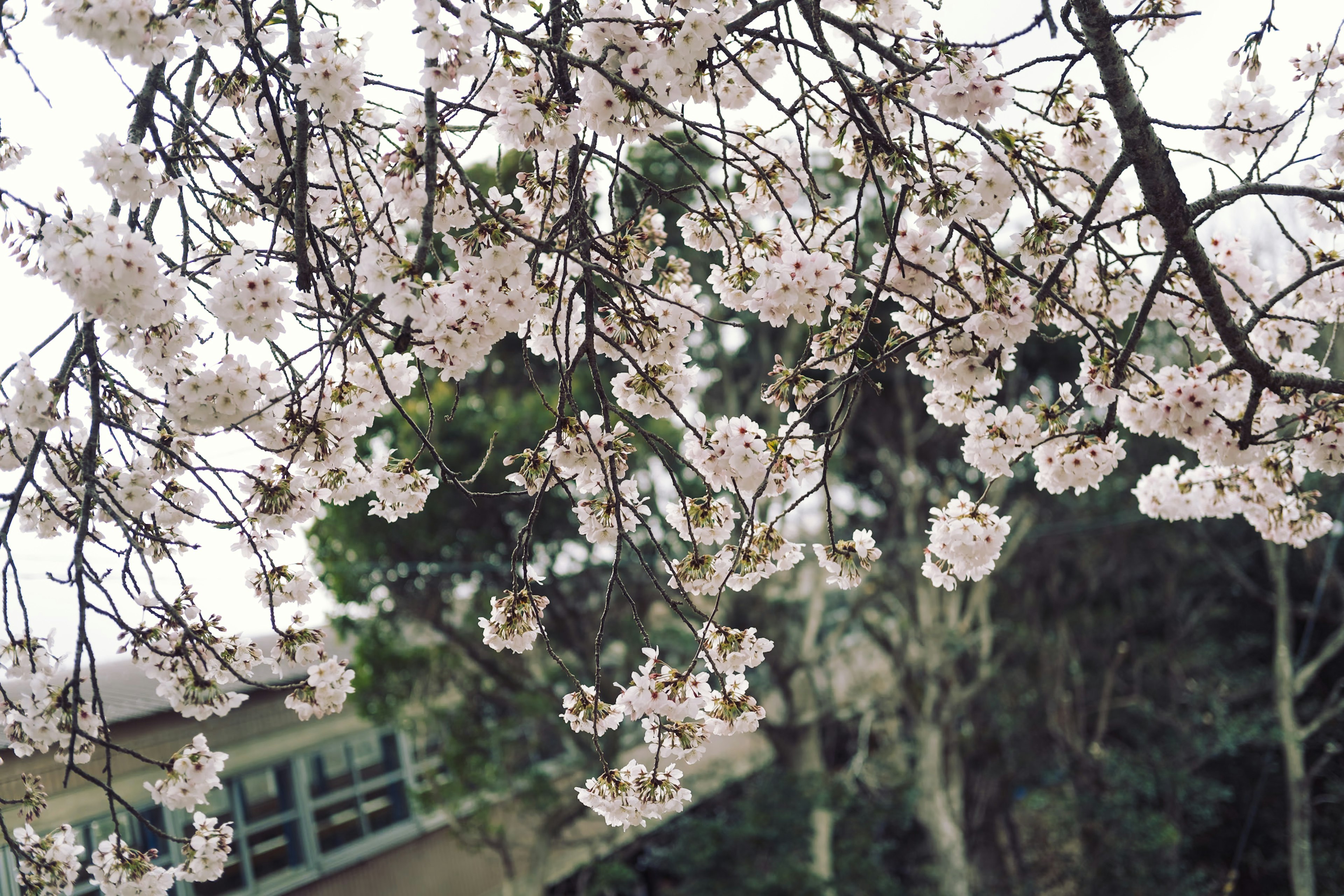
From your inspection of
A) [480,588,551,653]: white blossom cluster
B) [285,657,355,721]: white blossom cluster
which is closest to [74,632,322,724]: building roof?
[285,657,355,721]: white blossom cluster

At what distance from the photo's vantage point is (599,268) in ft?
4.54

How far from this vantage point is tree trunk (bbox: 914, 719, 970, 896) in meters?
7.55

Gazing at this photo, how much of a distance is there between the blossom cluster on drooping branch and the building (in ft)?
12.6

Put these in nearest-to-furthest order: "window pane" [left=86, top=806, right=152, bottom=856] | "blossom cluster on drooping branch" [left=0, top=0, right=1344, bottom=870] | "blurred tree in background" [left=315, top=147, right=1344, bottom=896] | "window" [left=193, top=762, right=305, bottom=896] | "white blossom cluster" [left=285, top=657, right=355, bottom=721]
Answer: "blossom cluster on drooping branch" [left=0, top=0, right=1344, bottom=870]
"white blossom cluster" [left=285, top=657, right=355, bottom=721]
"window pane" [left=86, top=806, right=152, bottom=856]
"blurred tree in background" [left=315, top=147, right=1344, bottom=896]
"window" [left=193, top=762, right=305, bottom=896]

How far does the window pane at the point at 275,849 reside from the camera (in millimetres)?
6828

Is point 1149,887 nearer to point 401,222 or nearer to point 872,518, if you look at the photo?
point 872,518

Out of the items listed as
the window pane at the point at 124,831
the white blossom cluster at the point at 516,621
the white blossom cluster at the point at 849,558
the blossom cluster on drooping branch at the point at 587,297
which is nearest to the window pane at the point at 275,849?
the window pane at the point at 124,831

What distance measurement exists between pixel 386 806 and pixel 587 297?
783cm

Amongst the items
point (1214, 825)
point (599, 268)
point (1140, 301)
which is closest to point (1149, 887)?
point (1214, 825)

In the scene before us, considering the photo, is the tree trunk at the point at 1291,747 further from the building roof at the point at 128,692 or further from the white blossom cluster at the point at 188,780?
the white blossom cluster at the point at 188,780

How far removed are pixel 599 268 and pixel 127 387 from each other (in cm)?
83

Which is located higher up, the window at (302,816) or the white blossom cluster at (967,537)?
the window at (302,816)

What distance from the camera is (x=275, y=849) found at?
7.00 m

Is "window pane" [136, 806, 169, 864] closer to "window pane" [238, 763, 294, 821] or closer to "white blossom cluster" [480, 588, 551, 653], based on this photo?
"window pane" [238, 763, 294, 821]
